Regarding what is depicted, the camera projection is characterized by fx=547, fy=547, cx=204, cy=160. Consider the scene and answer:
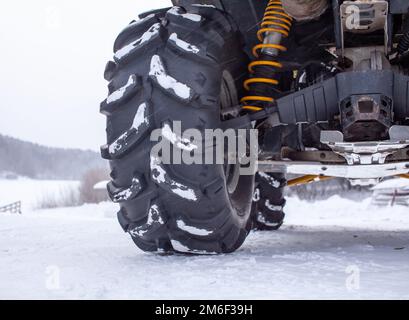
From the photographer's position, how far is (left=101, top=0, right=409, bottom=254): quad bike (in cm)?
286

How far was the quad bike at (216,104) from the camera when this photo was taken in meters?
2.86

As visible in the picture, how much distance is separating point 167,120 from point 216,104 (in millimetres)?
292

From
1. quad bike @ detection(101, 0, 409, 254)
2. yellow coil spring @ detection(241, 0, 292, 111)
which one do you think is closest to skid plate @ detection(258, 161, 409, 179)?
quad bike @ detection(101, 0, 409, 254)

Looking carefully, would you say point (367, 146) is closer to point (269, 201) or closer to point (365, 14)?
point (365, 14)

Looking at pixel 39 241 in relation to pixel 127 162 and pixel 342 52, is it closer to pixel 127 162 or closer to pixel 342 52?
pixel 127 162

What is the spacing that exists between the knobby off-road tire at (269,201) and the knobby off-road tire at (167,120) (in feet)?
8.31

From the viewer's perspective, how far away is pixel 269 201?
18.7 ft

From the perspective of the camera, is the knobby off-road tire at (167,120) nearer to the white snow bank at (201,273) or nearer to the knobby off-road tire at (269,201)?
the white snow bank at (201,273)

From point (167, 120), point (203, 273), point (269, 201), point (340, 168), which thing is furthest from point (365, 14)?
point (269, 201)

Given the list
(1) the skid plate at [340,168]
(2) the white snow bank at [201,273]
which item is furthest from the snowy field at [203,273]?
(1) the skid plate at [340,168]

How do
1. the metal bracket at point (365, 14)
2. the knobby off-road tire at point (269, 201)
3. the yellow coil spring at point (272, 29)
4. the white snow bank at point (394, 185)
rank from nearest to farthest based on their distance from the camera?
the metal bracket at point (365, 14)
the yellow coil spring at point (272, 29)
the knobby off-road tire at point (269, 201)
the white snow bank at point (394, 185)

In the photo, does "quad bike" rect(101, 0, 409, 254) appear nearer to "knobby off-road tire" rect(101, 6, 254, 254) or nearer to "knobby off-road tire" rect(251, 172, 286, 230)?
"knobby off-road tire" rect(101, 6, 254, 254)

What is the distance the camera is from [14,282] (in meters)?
2.42
